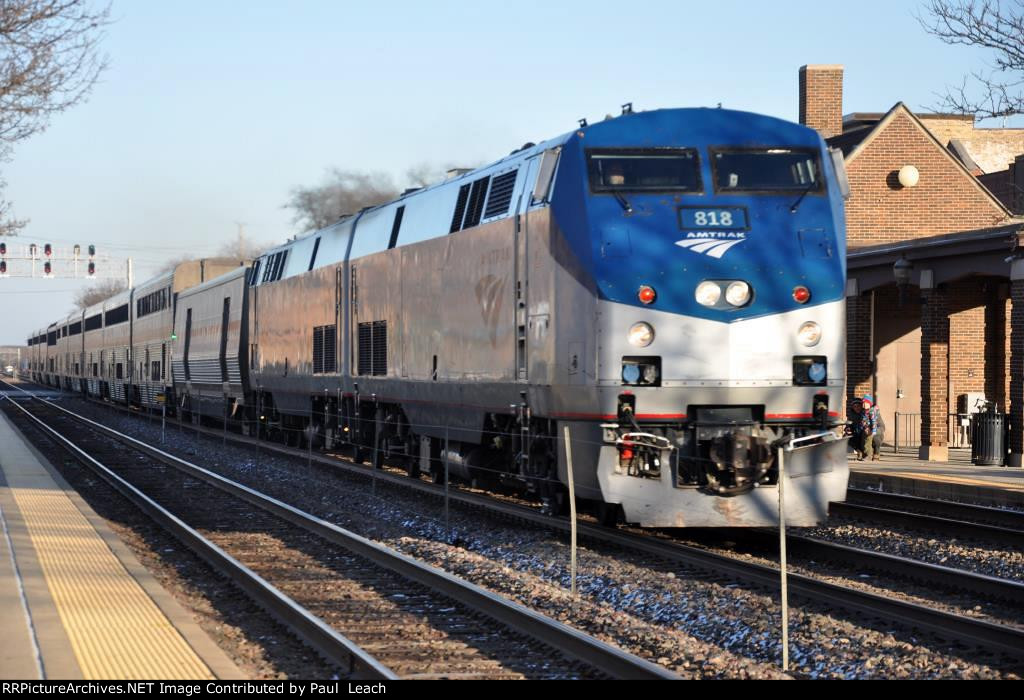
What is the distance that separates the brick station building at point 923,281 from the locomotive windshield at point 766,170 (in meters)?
10.6

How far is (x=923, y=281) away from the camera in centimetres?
2578

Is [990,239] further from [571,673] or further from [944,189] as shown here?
[571,673]

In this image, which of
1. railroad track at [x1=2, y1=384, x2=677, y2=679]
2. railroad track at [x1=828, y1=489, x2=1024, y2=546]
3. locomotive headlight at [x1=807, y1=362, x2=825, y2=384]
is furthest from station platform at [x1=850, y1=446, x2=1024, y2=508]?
railroad track at [x1=2, y1=384, x2=677, y2=679]

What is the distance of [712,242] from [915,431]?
21191 mm

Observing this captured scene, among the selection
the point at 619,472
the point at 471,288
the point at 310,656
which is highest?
the point at 471,288

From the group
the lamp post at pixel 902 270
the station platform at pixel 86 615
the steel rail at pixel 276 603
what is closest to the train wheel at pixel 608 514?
the steel rail at pixel 276 603

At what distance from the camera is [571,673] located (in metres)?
8.05

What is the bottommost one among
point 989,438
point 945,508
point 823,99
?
point 945,508

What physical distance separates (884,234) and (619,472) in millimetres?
24348

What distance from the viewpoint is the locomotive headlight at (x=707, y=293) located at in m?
12.6

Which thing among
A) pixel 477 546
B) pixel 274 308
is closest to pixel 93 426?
pixel 274 308

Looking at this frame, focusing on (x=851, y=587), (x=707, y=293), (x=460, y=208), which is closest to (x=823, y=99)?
(x=460, y=208)

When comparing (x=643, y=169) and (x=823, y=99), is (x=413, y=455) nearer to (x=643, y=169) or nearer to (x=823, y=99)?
(x=643, y=169)

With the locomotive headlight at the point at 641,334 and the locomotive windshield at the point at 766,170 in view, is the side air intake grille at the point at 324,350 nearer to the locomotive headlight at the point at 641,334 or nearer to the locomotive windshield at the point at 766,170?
the locomotive windshield at the point at 766,170
